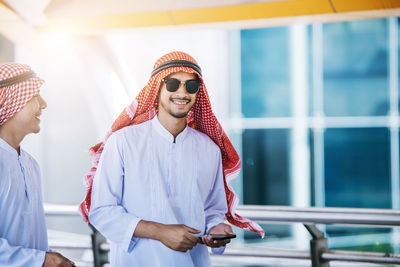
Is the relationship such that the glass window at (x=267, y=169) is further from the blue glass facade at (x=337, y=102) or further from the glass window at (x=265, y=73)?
the glass window at (x=265, y=73)

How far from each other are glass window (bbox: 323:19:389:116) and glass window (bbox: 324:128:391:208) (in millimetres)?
441

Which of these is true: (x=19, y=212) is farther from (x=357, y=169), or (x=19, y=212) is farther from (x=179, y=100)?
(x=357, y=169)

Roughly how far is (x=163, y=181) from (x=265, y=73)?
25.9 feet

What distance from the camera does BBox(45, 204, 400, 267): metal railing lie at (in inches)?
105

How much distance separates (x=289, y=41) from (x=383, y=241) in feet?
13.3

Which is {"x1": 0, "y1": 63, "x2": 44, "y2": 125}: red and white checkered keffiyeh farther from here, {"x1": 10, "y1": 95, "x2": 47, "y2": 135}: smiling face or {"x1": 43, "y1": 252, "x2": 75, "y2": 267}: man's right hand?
{"x1": 43, "y1": 252, "x2": 75, "y2": 267}: man's right hand

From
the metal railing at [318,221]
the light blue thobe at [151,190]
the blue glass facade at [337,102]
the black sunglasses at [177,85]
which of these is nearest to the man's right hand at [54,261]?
the light blue thobe at [151,190]

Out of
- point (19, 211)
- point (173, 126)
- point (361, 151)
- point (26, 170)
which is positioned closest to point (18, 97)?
point (26, 170)

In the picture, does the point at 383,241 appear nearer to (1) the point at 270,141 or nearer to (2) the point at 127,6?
(1) the point at 270,141

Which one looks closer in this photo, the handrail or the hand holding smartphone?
the hand holding smartphone

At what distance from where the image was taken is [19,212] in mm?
1871

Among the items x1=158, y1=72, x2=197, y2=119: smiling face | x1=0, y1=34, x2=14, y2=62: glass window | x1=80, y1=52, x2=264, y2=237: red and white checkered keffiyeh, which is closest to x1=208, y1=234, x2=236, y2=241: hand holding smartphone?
x1=80, y1=52, x2=264, y2=237: red and white checkered keffiyeh

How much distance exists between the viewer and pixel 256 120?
32.2 ft

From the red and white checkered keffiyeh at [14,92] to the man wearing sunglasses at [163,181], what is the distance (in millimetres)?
362
